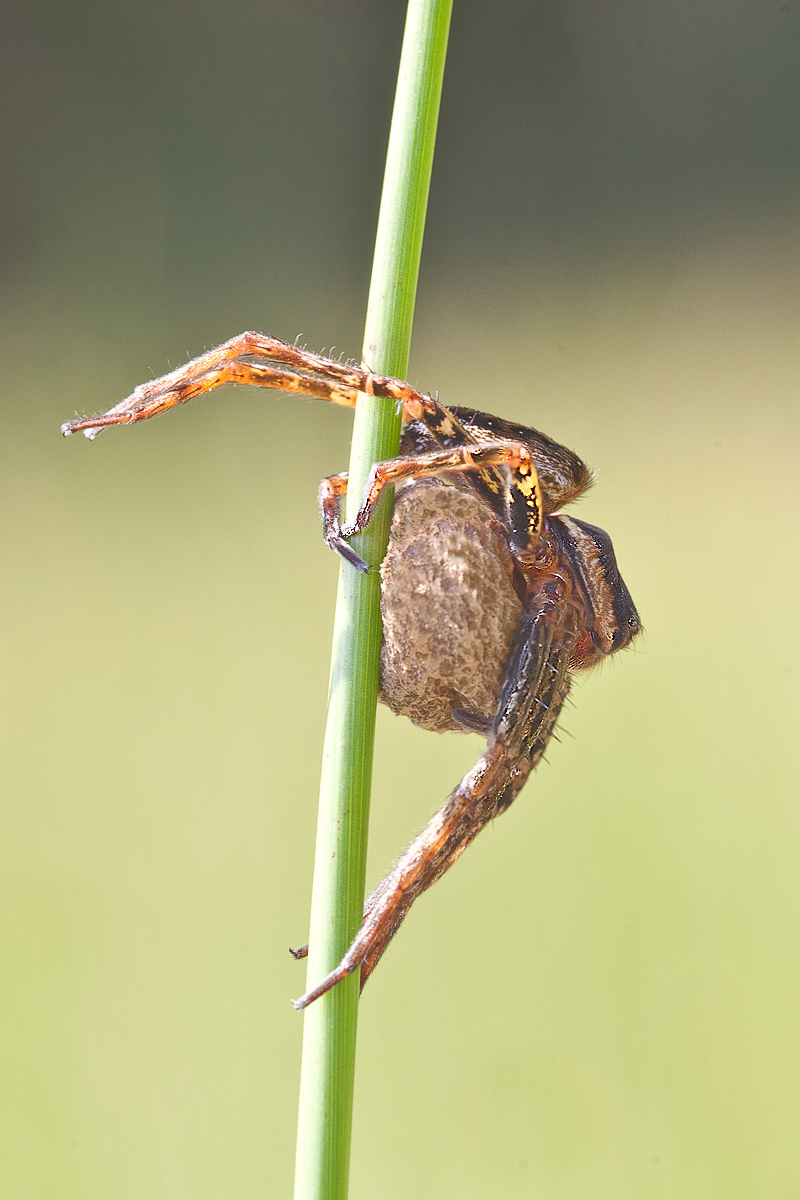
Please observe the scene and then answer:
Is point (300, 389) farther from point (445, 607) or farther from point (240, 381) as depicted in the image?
point (445, 607)

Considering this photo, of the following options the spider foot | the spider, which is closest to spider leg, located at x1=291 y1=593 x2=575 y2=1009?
the spider

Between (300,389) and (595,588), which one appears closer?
(300,389)

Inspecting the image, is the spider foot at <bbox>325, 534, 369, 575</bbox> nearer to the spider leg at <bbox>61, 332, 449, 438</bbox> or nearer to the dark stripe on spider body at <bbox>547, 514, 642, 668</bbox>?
the spider leg at <bbox>61, 332, 449, 438</bbox>

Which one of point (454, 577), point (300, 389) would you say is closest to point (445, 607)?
point (454, 577)

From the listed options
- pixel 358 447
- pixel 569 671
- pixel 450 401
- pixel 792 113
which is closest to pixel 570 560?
pixel 569 671

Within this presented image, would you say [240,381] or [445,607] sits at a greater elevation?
[240,381]

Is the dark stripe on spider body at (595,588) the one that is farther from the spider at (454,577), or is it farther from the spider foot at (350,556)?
the spider foot at (350,556)
